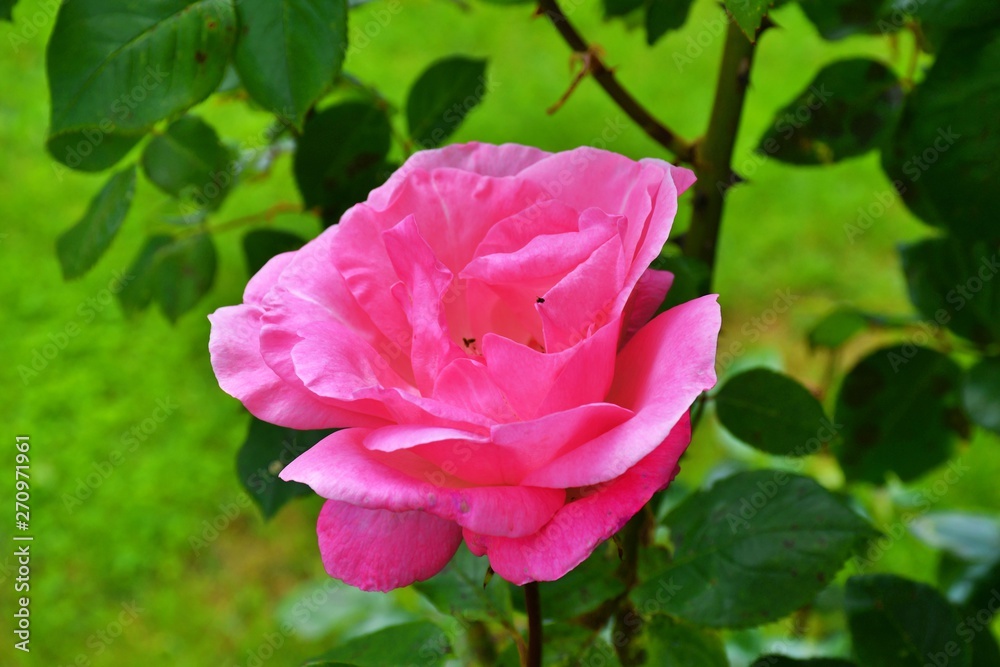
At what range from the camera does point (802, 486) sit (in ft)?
2.32

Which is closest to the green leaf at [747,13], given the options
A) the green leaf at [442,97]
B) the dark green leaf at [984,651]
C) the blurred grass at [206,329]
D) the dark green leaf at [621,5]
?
the dark green leaf at [621,5]

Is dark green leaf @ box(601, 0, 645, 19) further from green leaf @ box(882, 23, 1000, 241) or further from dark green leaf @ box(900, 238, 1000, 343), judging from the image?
dark green leaf @ box(900, 238, 1000, 343)

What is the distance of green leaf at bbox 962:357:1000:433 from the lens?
0.93 metres

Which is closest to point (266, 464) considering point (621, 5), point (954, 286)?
point (621, 5)

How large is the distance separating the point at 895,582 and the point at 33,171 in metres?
3.39

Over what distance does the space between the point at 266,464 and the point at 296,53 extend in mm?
352

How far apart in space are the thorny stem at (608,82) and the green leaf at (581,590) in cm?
37

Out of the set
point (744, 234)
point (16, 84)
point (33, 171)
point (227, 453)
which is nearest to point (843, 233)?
point (744, 234)

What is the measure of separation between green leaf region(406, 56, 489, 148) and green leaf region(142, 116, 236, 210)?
20 centimetres

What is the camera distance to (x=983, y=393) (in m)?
0.95

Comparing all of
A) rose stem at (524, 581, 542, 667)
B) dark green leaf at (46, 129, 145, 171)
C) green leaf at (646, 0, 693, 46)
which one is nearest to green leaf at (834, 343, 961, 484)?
A: green leaf at (646, 0, 693, 46)

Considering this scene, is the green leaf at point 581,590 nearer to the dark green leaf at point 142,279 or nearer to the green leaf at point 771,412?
the green leaf at point 771,412

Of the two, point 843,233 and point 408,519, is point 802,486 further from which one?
point 843,233

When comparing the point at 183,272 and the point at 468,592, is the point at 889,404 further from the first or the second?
the point at 183,272
